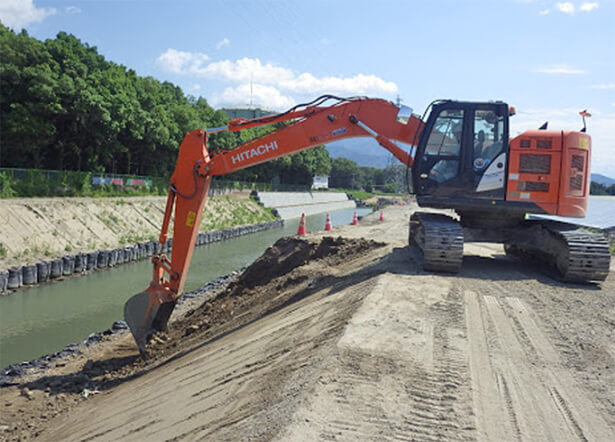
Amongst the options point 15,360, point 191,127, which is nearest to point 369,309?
point 15,360

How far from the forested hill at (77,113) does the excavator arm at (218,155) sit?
18.6 m

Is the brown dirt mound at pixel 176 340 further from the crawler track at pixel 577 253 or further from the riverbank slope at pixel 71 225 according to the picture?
the riverbank slope at pixel 71 225

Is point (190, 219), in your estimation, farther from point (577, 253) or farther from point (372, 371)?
point (577, 253)

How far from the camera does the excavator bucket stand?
26.3 feet

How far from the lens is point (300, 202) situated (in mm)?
55375

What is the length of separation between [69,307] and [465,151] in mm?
10485

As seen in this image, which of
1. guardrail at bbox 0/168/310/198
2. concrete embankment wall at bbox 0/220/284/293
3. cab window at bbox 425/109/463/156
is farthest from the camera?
guardrail at bbox 0/168/310/198

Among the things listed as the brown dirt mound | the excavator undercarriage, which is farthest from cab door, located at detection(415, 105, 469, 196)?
the brown dirt mound

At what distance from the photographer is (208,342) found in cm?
759

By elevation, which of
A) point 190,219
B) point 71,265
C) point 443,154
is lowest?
point 71,265

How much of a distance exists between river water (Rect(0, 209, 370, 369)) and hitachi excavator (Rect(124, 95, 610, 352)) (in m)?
3.13

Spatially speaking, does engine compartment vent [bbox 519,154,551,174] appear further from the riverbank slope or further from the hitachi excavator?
the riverbank slope

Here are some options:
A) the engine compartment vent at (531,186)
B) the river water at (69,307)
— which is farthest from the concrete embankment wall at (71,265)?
the engine compartment vent at (531,186)

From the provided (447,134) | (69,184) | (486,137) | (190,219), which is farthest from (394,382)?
(69,184)
